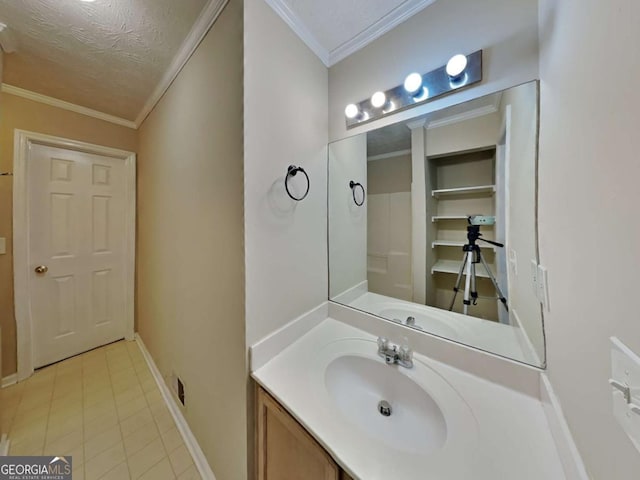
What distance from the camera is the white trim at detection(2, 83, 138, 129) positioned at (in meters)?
1.60

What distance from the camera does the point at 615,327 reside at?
360 mm

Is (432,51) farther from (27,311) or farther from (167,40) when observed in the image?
(27,311)

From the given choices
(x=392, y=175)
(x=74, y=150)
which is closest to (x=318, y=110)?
(x=392, y=175)

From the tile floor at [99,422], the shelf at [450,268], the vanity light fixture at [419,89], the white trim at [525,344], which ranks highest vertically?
the vanity light fixture at [419,89]

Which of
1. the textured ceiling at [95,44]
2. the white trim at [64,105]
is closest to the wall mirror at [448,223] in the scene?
the textured ceiling at [95,44]

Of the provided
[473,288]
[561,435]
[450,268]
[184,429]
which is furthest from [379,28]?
[184,429]

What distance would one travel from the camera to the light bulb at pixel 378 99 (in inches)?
41.8

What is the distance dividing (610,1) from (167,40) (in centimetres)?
168

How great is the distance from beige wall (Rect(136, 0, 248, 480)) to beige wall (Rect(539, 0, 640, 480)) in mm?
943

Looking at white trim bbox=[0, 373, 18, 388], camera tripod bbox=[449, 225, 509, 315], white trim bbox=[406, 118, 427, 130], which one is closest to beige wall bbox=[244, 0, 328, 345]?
white trim bbox=[406, 118, 427, 130]

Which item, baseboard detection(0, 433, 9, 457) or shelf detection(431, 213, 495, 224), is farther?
baseboard detection(0, 433, 9, 457)

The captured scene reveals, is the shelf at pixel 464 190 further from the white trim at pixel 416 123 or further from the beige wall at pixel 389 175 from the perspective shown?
the white trim at pixel 416 123

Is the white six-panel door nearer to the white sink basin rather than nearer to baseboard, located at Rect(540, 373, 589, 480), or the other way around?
the white sink basin

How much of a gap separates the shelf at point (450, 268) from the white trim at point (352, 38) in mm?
1128
